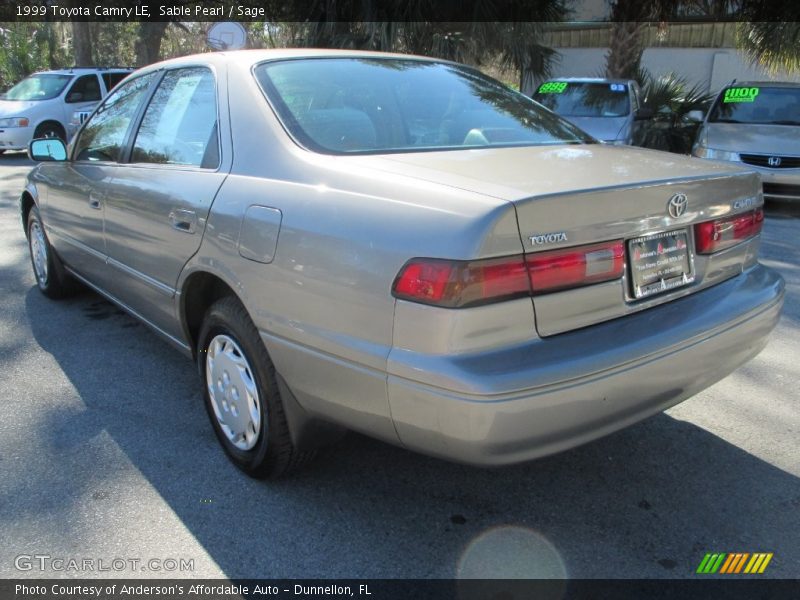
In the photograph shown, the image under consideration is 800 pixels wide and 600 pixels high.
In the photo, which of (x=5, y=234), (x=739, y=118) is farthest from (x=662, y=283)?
(x=739, y=118)

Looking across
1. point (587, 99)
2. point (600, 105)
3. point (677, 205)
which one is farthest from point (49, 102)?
point (677, 205)

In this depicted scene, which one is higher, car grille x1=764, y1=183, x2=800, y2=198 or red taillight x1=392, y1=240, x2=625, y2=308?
red taillight x1=392, y1=240, x2=625, y2=308

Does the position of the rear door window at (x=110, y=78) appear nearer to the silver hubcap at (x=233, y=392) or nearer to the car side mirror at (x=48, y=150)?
the car side mirror at (x=48, y=150)

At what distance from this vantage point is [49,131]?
13.9 metres

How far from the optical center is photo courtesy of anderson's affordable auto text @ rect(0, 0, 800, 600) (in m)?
2.10

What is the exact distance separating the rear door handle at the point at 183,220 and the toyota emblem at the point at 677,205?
182 centimetres

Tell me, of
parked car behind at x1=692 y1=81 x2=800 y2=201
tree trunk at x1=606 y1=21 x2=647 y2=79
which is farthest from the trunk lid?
tree trunk at x1=606 y1=21 x2=647 y2=79

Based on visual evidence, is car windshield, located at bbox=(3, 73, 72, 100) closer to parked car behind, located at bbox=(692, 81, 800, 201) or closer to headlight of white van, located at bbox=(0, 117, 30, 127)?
headlight of white van, located at bbox=(0, 117, 30, 127)

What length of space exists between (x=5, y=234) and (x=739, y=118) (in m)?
9.16

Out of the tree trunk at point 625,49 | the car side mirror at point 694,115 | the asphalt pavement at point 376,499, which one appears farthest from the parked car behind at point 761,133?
the asphalt pavement at point 376,499

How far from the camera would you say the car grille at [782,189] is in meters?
8.55

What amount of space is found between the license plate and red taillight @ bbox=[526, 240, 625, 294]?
8 centimetres

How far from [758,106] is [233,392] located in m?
9.29

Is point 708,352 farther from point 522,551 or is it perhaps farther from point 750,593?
point 522,551
